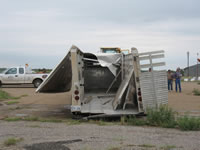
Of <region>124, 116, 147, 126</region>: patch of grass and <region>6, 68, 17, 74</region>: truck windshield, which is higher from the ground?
<region>6, 68, 17, 74</region>: truck windshield

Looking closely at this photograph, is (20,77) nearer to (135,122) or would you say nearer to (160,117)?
(135,122)

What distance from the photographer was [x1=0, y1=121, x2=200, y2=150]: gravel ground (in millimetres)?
5207

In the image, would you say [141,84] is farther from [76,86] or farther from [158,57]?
[76,86]

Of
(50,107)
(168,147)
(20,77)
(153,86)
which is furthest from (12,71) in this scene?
(168,147)

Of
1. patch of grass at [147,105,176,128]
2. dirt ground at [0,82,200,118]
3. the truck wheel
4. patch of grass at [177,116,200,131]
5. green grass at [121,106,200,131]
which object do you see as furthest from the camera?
the truck wheel

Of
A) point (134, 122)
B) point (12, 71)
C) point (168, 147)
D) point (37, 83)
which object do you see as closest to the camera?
point (168, 147)

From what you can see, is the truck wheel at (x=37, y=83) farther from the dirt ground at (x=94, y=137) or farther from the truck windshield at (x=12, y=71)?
the dirt ground at (x=94, y=137)

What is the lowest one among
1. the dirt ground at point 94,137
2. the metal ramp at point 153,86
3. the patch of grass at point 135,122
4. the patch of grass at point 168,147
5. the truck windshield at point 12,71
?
the patch of grass at point 168,147

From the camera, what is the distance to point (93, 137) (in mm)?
5977

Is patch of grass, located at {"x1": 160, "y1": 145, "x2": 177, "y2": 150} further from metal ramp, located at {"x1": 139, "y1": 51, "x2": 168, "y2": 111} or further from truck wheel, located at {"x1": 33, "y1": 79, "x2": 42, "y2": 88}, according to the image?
truck wheel, located at {"x1": 33, "y1": 79, "x2": 42, "y2": 88}

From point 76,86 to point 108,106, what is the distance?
1492 mm

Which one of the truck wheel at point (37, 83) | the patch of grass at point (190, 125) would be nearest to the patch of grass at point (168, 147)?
the patch of grass at point (190, 125)

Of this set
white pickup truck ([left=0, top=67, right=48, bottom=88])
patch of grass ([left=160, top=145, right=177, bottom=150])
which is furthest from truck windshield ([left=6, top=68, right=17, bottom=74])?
patch of grass ([left=160, top=145, right=177, bottom=150])

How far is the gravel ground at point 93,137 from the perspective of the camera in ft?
17.1
